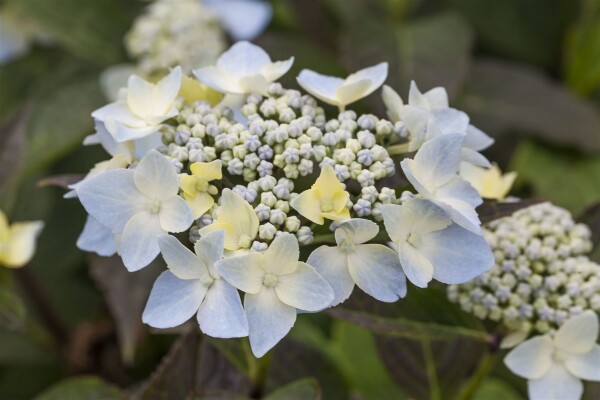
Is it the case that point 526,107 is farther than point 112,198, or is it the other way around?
point 526,107

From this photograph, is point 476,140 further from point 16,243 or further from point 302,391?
point 16,243

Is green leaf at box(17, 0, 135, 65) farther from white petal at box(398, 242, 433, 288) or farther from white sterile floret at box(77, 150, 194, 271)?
white petal at box(398, 242, 433, 288)

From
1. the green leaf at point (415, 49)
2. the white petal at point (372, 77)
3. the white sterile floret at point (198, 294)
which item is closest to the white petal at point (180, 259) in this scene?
the white sterile floret at point (198, 294)

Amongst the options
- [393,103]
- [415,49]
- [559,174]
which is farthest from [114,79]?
[559,174]

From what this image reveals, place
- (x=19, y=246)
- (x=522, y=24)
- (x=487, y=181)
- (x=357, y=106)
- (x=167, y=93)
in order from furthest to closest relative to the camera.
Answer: (x=522, y=24), (x=357, y=106), (x=19, y=246), (x=487, y=181), (x=167, y=93)

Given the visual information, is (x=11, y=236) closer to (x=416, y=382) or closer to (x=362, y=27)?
Answer: (x=416, y=382)

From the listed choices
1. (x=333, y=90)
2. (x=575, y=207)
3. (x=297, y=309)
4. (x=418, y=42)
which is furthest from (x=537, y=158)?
(x=297, y=309)
